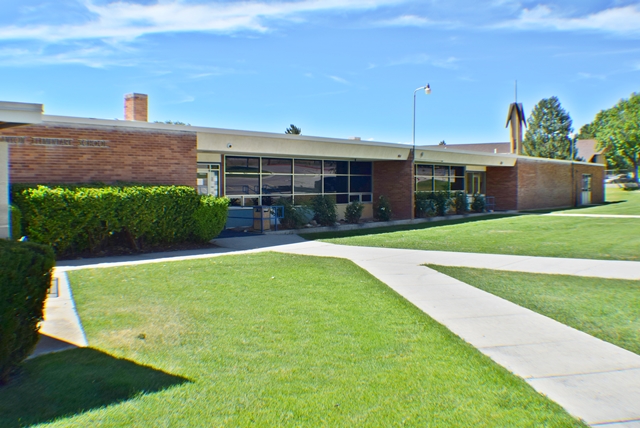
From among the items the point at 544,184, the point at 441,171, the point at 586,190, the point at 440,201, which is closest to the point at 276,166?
the point at 440,201

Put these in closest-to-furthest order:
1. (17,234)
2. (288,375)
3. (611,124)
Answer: (288,375)
(17,234)
(611,124)

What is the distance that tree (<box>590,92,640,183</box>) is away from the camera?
68.9 m

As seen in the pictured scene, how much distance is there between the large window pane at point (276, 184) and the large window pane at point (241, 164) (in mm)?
618

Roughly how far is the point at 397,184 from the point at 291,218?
24.0 feet

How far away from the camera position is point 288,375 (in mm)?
4812

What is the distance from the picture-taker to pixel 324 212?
20.5 m

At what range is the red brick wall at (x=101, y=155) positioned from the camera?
39.4 feet

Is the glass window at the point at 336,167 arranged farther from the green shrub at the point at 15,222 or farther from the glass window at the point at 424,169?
the green shrub at the point at 15,222

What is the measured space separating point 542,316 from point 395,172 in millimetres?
18049

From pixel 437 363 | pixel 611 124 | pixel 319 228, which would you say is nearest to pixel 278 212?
pixel 319 228

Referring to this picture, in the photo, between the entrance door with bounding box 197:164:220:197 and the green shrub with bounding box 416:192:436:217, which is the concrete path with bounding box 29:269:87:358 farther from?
the green shrub with bounding box 416:192:436:217

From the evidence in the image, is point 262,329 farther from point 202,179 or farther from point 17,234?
point 202,179

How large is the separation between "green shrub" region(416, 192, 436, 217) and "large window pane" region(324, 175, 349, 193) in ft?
11.5

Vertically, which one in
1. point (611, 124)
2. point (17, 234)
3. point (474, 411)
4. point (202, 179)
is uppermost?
point (611, 124)
